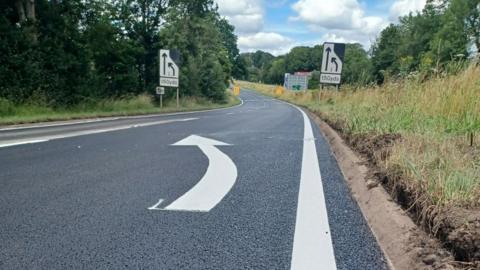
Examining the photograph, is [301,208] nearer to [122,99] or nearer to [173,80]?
[173,80]

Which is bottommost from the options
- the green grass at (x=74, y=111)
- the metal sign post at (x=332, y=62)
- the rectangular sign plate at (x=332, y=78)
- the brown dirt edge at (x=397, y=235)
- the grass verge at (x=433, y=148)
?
the green grass at (x=74, y=111)

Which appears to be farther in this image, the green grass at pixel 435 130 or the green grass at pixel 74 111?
the green grass at pixel 74 111

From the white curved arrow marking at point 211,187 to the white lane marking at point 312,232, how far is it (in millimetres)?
683

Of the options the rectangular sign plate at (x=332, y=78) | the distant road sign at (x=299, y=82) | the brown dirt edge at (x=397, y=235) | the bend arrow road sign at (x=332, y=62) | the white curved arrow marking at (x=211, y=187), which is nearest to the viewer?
the brown dirt edge at (x=397, y=235)

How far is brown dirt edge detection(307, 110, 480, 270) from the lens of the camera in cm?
182

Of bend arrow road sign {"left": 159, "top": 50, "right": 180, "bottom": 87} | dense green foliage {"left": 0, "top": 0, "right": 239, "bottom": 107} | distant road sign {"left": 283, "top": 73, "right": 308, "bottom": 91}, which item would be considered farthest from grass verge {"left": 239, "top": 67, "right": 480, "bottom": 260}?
distant road sign {"left": 283, "top": 73, "right": 308, "bottom": 91}

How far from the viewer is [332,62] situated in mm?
16375

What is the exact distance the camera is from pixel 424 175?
2.74m

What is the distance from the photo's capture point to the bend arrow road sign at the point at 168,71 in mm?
20134

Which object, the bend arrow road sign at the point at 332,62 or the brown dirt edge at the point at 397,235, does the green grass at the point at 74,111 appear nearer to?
the bend arrow road sign at the point at 332,62

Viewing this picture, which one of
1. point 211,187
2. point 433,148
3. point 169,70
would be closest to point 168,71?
point 169,70

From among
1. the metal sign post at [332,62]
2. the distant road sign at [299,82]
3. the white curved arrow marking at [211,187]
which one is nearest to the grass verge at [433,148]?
the white curved arrow marking at [211,187]

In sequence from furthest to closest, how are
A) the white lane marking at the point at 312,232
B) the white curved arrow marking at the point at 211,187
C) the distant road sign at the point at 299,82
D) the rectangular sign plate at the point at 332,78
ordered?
the distant road sign at the point at 299,82 < the rectangular sign plate at the point at 332,78 < the white curved arrow marking at the point at 211,187 < the white lane marking at the point at 312,232

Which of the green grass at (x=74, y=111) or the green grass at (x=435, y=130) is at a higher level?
the green grass at (x=435, y=130)
